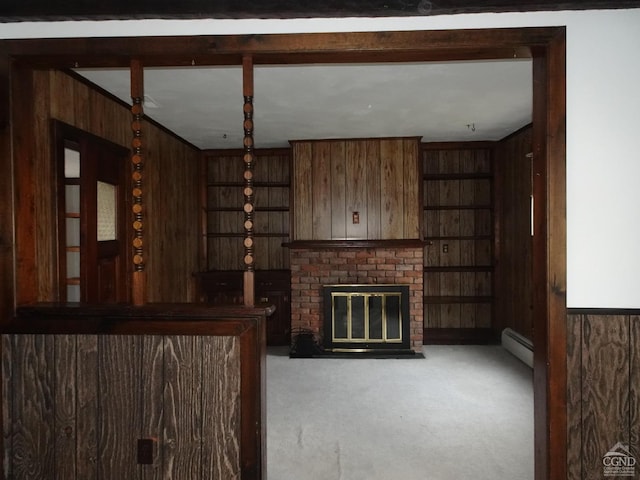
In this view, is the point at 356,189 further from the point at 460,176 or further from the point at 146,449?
the point at 146,449

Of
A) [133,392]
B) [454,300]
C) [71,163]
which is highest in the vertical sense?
[71,163]

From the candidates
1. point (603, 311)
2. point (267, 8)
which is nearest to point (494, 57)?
point (267, 8)

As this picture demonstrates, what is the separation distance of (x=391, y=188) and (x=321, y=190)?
872mm

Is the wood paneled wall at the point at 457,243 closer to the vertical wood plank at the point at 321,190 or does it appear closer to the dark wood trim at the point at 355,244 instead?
the dark wood trim at the point at 355,244

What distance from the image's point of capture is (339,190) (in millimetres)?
5125

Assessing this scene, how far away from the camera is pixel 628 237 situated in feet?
Result: 6.15

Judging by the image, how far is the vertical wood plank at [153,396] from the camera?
198 centimetres

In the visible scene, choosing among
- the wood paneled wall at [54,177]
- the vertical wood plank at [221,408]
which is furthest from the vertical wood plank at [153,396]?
the wood paneled wall at [54,177]

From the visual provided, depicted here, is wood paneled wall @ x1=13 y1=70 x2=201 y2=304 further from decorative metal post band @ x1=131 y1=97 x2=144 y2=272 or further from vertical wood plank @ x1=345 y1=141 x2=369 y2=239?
vertical wood plank @ x1=345 y1=141 x2=369 y2=239

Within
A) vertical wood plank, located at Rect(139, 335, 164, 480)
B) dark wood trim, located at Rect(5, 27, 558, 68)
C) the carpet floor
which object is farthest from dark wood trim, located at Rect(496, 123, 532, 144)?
vertical wood plank, located at Rect(139, 335, 164, 480)

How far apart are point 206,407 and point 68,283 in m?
1.57

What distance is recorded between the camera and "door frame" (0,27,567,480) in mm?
1863

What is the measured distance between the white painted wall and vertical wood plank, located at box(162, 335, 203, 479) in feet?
5.91

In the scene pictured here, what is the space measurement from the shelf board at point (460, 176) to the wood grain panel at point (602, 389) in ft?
12.4
